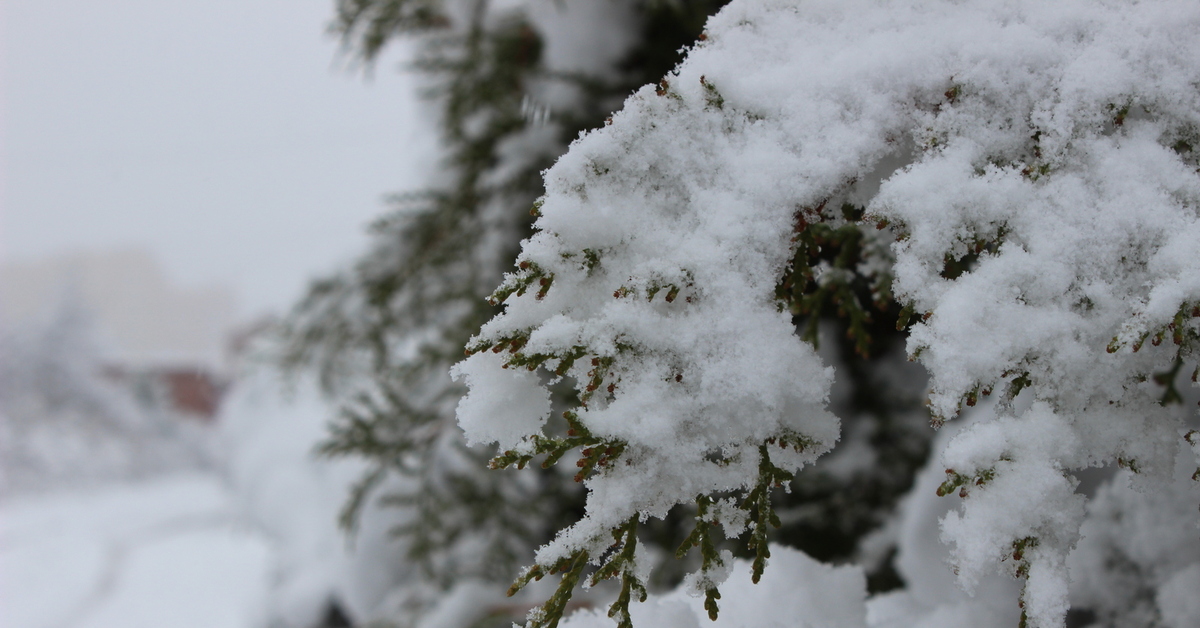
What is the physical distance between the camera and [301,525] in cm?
482

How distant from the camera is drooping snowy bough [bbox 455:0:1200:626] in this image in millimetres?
1078


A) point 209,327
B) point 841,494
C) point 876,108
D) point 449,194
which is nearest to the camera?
point 876,108

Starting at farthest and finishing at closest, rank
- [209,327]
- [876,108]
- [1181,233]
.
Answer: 1. [209,327]
2. [876,108]
3. [1181,233]

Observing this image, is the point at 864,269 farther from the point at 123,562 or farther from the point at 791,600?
the point at 123,562

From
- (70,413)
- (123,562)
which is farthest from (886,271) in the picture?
(70,413)

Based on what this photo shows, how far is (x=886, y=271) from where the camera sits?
116cm

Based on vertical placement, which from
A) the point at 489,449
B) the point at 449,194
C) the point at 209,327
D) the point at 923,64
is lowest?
the point at 923,64

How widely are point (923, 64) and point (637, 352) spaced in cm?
69

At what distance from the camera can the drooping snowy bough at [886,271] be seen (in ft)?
3.54

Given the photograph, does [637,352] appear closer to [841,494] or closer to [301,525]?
[841,494]

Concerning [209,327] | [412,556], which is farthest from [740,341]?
[209,327]

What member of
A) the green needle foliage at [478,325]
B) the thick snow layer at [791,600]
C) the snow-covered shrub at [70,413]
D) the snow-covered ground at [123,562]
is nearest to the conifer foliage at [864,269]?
the thick snow layer at [791,600]

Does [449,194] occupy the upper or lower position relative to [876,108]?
upper

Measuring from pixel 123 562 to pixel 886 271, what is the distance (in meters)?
19.4
